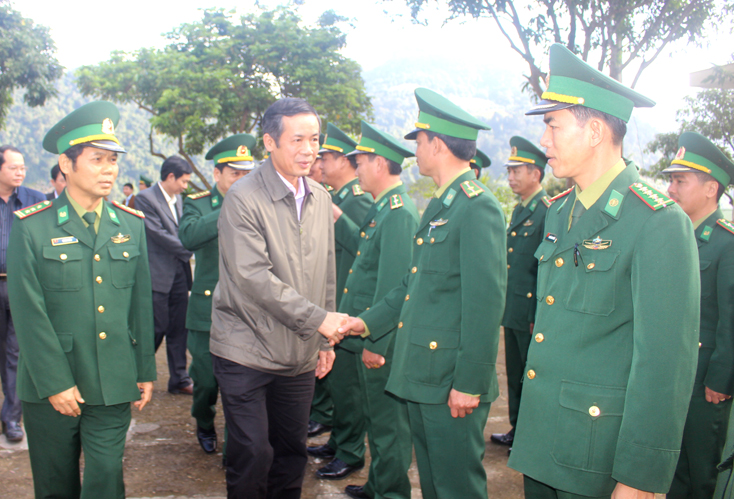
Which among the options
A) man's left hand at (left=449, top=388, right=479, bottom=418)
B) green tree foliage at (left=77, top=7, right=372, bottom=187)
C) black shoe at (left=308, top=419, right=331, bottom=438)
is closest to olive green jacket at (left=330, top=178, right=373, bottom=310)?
black shoe at (left=308, top=419, right=331, bottom=438)

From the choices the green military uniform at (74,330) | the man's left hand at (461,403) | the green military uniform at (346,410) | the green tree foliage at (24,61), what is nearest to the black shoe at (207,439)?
the green military uniform at (346,410)

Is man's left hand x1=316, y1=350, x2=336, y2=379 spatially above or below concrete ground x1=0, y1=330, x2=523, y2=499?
above

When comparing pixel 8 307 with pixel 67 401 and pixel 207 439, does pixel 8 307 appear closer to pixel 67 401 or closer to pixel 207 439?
pixel 207 439

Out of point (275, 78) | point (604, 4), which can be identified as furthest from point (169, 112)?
point (604, 4)

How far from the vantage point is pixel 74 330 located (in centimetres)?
261

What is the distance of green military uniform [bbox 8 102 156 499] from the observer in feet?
8.23

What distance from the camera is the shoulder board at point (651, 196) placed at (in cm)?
166

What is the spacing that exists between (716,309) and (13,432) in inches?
192

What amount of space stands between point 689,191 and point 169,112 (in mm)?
16179

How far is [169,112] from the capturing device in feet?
55.8

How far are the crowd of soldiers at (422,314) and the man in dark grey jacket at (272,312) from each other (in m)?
0.01

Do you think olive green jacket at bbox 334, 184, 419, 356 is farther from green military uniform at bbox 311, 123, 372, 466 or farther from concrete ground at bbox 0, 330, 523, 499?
concrete ground at bbox 0, 330, 523, 499

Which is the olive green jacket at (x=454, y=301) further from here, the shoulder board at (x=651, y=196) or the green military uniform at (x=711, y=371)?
the green military uniform at (x=711, y=371)

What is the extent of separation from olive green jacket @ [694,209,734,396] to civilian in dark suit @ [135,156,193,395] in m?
4.30
